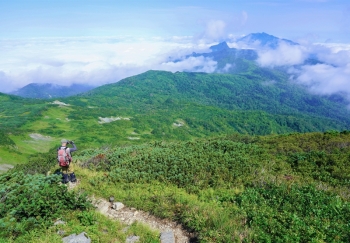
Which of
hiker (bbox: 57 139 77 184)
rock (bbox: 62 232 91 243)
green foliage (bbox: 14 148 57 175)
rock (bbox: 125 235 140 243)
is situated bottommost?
green foliage (bbox: 14 148 57 175)

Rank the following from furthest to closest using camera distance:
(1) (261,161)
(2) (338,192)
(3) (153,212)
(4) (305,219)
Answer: (1) (261,161), (2) (338,192), (3) (153,212), (4) (305,219)

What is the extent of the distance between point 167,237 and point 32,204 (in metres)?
6.20

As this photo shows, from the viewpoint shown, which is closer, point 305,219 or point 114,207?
point 305,219

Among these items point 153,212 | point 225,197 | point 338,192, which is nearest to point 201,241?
point 153,212

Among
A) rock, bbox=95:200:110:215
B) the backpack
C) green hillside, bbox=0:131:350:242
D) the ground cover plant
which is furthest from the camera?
the backpack

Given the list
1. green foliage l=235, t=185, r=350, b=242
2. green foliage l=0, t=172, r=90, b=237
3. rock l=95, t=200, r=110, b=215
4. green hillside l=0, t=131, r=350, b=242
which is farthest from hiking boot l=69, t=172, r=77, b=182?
green foliage l=235, t=185, r=350, b=242

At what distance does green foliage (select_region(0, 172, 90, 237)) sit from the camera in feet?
35.0

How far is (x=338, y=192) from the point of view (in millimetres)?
13375

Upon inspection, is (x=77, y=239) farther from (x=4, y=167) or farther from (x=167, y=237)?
(x=4, y=167)

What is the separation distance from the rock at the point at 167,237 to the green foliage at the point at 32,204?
162 inches

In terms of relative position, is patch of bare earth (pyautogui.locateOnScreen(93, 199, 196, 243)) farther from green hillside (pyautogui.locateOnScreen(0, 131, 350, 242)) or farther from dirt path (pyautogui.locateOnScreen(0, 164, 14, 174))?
dirt path (pyautogui.locateOnScreen(0, 164, 14, 174))

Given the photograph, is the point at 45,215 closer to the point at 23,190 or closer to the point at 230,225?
the point at 23,190

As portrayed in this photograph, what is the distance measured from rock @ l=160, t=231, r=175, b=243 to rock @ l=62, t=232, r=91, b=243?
114 inches

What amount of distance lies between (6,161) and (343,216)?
91948 mm
